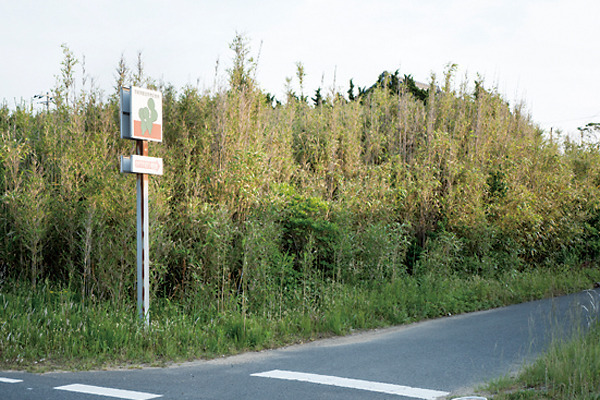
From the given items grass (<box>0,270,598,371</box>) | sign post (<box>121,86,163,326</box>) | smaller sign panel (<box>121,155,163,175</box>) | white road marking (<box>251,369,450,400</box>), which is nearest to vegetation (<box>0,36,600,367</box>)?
grass (<box>0,270,598,371</box>)

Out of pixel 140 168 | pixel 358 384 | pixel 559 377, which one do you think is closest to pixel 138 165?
pixel 140 168

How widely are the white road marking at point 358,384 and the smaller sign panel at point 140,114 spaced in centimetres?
392

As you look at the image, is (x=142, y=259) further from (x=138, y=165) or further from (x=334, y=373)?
(x=334, y=373)

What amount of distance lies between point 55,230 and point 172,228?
6.67ft

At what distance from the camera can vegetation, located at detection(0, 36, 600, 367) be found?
8266 millimetres

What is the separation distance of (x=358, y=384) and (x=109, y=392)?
8.49 ft

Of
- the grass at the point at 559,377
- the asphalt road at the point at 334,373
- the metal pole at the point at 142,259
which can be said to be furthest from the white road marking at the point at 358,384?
the metal pole at the point at 142,259

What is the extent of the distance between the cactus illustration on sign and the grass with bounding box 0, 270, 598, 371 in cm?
271

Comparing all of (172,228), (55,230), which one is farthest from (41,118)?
(172,228)

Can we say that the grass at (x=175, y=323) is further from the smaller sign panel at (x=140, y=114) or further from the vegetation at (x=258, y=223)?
the smaller sign panel at (x=140, y=114)

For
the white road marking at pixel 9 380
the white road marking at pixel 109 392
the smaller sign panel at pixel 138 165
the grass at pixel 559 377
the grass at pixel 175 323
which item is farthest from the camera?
the smaller sign panel at pixel 138 165

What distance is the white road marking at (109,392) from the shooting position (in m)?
5.37

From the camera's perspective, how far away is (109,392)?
552 cm

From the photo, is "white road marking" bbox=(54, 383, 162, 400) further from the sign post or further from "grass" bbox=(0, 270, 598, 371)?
the sign post
